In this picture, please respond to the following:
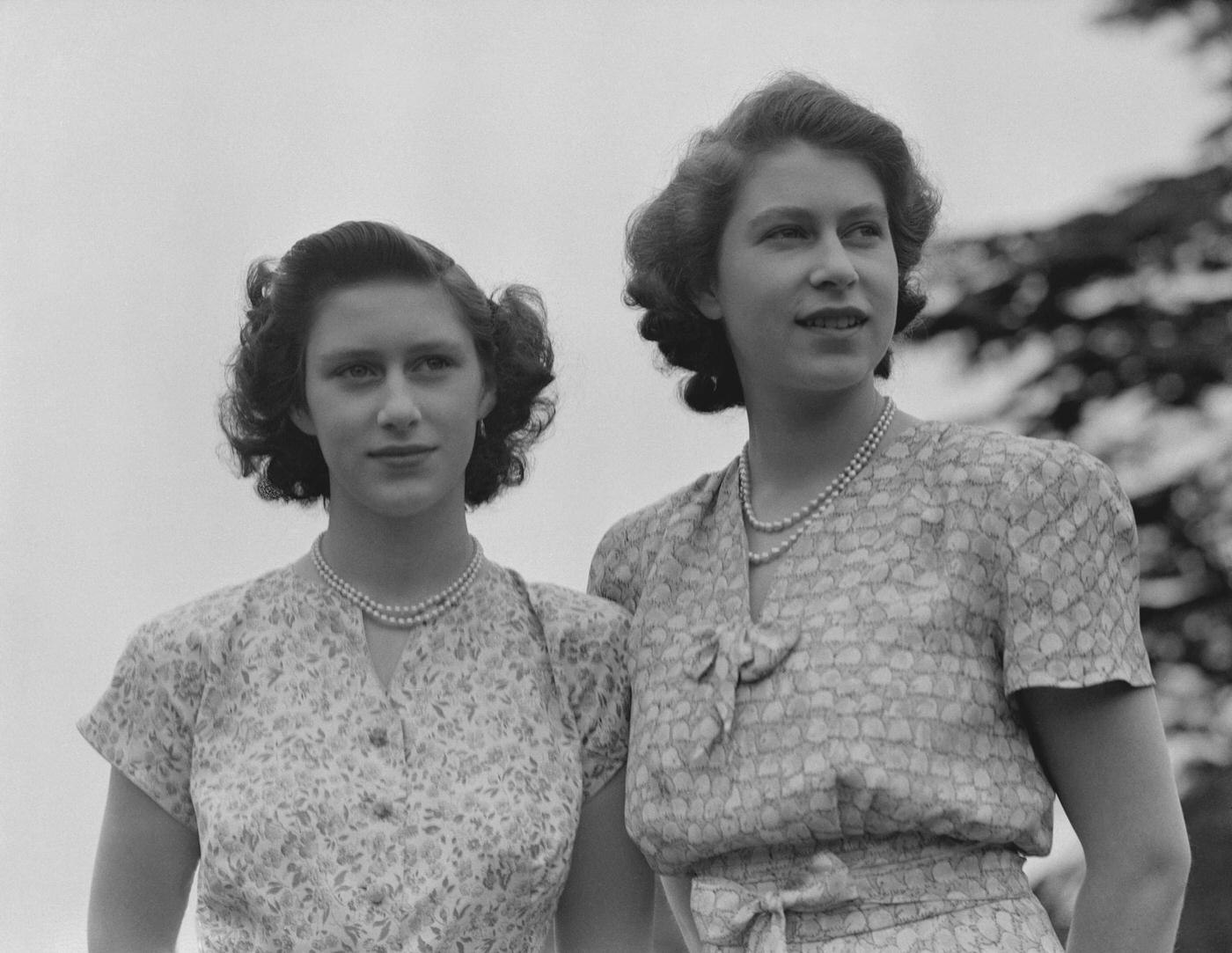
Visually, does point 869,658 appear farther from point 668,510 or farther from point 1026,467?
point 668,510

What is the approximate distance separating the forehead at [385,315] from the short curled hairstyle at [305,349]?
15mm

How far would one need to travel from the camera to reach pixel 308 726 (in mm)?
3064

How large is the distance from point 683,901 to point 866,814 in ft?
1.41

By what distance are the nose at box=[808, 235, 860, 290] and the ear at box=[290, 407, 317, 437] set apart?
820 mm

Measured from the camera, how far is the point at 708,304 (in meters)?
3.21

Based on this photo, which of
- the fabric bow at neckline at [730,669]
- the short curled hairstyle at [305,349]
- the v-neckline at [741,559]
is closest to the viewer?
the fabric bow at neckline at [730,669]

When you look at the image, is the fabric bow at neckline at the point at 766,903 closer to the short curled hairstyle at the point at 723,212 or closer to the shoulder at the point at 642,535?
the shoulder at the point at 642,535

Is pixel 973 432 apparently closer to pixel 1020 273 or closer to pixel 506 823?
pixel 506 823

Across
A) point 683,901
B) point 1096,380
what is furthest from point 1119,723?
point 1096,380

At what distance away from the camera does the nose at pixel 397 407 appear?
3043 millimetres

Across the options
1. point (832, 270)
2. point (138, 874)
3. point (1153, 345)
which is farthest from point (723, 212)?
point (1153, 345)

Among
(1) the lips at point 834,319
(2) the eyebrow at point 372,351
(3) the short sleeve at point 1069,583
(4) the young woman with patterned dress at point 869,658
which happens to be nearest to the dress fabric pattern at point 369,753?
(4) the young woman with patterned dress at point 869,658

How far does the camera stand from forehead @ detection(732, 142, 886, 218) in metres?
3.01

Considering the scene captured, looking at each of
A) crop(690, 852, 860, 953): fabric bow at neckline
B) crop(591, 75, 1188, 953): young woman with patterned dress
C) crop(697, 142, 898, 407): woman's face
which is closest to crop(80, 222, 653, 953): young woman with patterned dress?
crop(591, 75, 1188, 953): young woman with patterned dress
